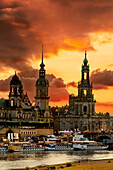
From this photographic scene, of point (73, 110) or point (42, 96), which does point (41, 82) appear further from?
point (73, 110)

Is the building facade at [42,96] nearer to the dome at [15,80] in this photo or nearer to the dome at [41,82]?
the dome at [41,82]

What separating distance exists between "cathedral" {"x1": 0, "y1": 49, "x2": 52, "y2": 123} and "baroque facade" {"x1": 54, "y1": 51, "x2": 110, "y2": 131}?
438 inches

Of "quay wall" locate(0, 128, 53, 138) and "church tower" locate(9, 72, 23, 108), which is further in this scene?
"church tower" locate(9, 72, 23, 108)

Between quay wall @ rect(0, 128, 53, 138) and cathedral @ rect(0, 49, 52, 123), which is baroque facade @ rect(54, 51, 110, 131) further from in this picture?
quay wall @ rect(0, 128, 53, 138)

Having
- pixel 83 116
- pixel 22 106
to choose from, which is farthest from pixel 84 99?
pixel 22 106

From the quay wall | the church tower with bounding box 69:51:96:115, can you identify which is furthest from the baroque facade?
the quay wall

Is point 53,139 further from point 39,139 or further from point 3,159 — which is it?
point 3,159

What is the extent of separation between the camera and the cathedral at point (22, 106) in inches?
6152

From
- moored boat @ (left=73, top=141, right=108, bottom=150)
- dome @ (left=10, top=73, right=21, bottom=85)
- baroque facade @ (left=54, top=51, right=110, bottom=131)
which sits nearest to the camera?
moored boat @ (left=73, top=141, right=108, bottom=150)

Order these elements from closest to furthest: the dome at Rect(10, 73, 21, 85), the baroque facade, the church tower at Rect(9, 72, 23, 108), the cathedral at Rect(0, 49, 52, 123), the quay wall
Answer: the quay wall, the church tower at Rect(9, 72, 23, 108), the cathedral at Rect(0, 49, 52, 123), the dome at Rect(10, 73, 21, 85), the baroque facade

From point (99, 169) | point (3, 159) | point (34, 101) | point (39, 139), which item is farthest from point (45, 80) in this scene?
point (99, 169)

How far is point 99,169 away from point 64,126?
11896 cm

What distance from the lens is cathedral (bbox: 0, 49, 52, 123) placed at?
15625cm

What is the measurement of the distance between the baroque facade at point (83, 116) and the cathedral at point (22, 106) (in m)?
11.1
